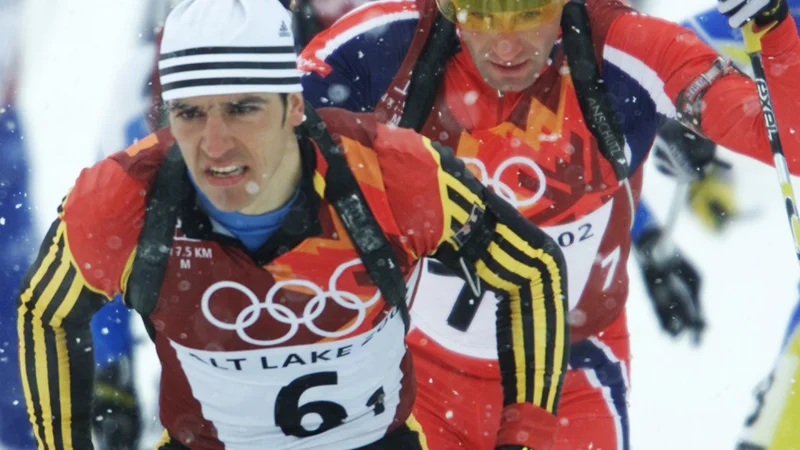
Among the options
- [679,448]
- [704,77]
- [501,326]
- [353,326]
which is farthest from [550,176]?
[679,448]

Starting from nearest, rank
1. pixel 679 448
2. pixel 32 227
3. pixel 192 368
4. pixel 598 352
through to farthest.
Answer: pixel 192 368 < pixel 598 352 < pixel 32 227 < pixel 679 448

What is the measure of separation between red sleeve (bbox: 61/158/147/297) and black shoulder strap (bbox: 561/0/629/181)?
1380 millimetres

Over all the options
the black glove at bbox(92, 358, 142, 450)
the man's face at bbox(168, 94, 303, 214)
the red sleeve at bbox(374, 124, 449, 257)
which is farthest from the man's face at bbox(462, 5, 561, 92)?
the black glove at bbox(92, 358, 142, 450)

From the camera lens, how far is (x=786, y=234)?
20.1 ft

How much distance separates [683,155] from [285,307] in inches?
136

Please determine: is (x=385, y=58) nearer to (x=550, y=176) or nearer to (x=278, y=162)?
(x=550, y=176)

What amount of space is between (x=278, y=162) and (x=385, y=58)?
1.04 meters

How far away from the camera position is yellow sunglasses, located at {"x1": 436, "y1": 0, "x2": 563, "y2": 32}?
3676mm

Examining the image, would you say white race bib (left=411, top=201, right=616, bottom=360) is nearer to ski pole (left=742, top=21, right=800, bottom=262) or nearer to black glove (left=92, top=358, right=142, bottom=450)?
ski pole (left=742, top=21, right=800, bottom=262)

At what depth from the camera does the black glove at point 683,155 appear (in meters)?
5.92

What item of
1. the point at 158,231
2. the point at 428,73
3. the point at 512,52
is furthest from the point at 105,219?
the point at 512,52

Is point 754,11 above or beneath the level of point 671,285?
above

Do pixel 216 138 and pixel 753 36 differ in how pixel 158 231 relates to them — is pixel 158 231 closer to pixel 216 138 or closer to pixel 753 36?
pixel 216 138

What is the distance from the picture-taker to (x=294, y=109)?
9.67 ft
